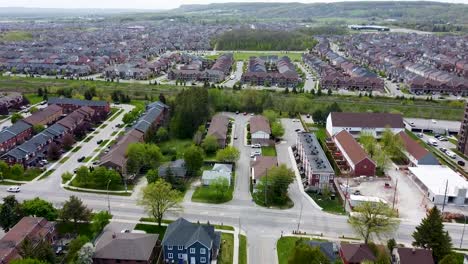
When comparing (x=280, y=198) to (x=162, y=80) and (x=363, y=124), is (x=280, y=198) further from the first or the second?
(x=162, y=80)

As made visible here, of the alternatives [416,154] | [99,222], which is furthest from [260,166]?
[416,154]

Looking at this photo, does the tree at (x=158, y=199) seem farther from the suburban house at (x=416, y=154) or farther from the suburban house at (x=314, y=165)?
the suburban house at (x=416, y=154)

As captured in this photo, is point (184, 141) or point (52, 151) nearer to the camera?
point (52, 151)

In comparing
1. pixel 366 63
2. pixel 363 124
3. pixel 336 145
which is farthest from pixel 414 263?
pixel 366 63

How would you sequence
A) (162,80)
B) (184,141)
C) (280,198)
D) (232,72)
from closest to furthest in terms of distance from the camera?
(280,198)
(184,141)
(162,80)
(232,72)

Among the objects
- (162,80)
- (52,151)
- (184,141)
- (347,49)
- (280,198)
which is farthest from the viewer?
(347,49)

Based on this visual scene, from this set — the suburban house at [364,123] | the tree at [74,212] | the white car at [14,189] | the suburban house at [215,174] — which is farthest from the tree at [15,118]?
the suburban house at [364,123]
